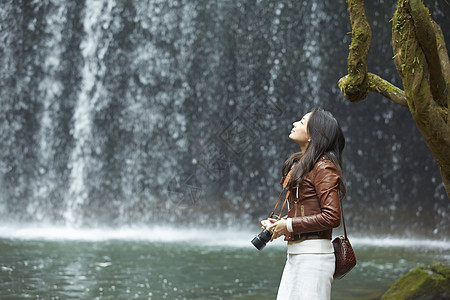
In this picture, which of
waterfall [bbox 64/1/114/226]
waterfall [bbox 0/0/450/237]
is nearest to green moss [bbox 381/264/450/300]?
waterfall [bbox 0/0/450/237]

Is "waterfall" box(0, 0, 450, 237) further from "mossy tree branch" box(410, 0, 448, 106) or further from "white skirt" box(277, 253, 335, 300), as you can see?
"white skirt" box(277, 253, 335, 300)

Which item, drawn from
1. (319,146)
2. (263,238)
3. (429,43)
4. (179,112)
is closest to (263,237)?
(263,238)

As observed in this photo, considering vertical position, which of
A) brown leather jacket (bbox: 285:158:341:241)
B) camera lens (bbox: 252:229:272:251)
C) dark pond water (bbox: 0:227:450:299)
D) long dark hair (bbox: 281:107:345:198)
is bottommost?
dark pond water (bbox: 0:227:450:299)

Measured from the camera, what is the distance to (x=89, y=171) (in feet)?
37.8

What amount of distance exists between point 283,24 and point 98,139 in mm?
4184

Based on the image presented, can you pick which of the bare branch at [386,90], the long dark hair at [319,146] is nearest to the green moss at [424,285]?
the bare branch at [386,90]

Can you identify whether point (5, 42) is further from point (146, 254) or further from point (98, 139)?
point (146, 254)

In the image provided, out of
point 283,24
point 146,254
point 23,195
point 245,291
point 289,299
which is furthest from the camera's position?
point 23,195

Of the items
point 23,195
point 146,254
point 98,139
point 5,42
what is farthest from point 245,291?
point 5,42

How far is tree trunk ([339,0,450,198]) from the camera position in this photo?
2736mm

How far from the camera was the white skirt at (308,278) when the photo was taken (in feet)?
7.32

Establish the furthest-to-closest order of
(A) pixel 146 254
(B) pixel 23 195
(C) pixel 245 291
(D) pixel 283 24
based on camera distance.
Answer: (B) pixel 23 195 → (D) pixel 283 24 → (A) pixel 146 254 → (C) pixel 245 291

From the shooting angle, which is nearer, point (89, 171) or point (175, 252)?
point (175, 252)

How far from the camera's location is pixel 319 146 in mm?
2336
